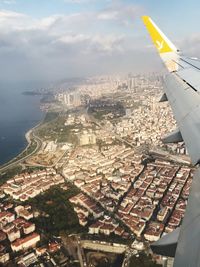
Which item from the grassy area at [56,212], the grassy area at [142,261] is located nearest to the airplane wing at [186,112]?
the grassy area at [142,261]

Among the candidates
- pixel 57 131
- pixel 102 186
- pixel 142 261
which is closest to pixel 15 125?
pixel 57 131

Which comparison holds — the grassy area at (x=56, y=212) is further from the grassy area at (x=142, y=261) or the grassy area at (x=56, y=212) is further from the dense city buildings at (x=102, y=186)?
the grassy area at (x=142, y=261)

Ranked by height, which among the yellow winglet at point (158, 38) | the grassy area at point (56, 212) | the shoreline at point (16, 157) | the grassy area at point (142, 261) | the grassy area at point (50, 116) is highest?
the yellow winglet at point (158, 38)

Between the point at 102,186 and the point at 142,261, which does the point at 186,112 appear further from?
the point at 102,186

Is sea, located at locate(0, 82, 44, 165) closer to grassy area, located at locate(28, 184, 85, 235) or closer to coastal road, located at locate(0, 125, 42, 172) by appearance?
coastal road, located at locate(0, 125, 42, 172)

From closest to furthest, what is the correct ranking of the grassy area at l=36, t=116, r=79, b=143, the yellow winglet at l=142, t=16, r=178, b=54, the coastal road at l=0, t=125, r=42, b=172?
the yellow winglet at l=142, t=16, r=178, b=54, the coastal road at l=0, t=125, r=42, b=172, the grassy area at l=36, t=116, r=79, b=143

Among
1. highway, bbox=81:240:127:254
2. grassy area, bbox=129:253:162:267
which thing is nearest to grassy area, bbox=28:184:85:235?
highway, bbox=81:240:127:254

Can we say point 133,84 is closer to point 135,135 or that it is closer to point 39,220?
point 135,135

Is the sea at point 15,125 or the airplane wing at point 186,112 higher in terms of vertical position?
the airplane wing at point 186,112
